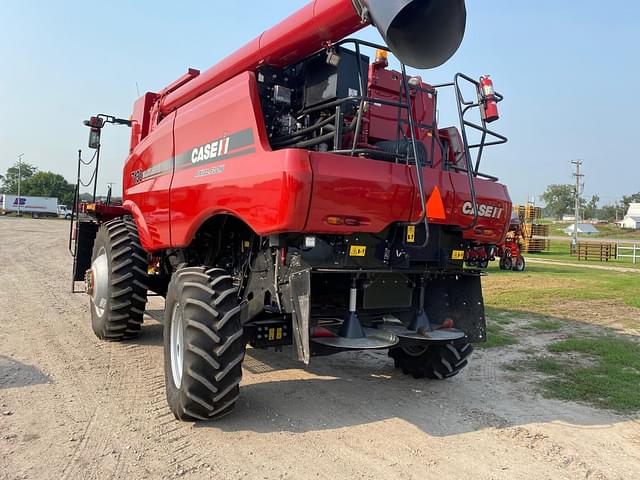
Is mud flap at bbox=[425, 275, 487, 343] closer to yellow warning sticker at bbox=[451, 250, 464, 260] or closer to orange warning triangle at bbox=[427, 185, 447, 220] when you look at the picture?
yellow warning sticker at bbox=[451, 250, 464, 260]

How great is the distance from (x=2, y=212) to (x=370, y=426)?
64332 mm

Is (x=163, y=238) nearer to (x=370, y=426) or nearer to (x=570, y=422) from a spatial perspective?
(x=370, y=426)

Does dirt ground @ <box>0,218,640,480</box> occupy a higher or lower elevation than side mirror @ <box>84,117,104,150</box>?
lower

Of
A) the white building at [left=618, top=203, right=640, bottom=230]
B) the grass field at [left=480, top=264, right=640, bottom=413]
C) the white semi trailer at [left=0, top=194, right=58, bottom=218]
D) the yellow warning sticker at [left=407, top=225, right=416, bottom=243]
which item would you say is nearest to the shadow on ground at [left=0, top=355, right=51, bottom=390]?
the yellow warning sticker at [left=407, top=225, right=416, bottom=243]

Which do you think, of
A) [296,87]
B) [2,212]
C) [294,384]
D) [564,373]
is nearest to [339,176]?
[296,87]

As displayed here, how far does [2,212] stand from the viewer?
57.4 metres

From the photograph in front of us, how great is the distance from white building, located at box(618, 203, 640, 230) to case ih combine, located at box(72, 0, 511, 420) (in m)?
105

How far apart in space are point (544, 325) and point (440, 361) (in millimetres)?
4246

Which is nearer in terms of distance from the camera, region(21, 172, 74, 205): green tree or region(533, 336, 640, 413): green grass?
region(533, 336, 640, 413): green grass

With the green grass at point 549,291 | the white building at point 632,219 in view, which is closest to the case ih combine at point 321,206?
the green grass at point 549,291

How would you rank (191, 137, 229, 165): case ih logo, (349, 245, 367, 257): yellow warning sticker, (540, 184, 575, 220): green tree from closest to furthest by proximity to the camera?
(349, 245, 367, 257): yellow warning sticker
(191, 137, 229, 165): case ih logo
(540, 184, 575, 220): green tree

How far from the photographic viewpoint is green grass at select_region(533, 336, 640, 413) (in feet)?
16.1

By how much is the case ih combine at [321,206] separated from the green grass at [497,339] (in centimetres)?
207

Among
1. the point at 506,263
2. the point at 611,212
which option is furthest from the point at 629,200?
the point at 506,263
